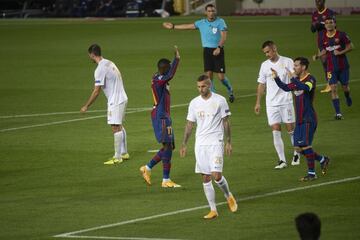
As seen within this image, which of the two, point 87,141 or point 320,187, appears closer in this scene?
point 320,187

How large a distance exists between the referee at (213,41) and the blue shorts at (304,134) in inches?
386

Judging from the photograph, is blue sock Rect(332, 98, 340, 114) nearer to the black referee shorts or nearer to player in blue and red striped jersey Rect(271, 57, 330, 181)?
the black referee shorts

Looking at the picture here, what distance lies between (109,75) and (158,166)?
218 cm

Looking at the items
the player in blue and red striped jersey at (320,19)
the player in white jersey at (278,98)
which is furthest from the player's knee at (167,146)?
the player in blue and red striped jersey at (320,19)

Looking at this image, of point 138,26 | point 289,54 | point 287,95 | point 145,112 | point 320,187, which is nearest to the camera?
point 320,187

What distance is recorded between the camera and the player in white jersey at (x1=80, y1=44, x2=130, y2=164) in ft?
67.4

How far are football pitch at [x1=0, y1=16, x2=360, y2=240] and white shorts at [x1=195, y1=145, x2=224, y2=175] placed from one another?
0.83 m

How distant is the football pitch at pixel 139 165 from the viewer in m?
15.4

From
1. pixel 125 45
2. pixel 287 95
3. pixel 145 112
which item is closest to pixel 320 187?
pixel 287 95

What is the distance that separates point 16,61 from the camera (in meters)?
40.8

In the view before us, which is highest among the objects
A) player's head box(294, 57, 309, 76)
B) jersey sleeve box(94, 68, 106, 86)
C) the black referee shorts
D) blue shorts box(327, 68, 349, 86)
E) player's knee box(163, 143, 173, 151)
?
player's head box(294, 57, 309, 76)

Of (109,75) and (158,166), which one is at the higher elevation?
(109,75)

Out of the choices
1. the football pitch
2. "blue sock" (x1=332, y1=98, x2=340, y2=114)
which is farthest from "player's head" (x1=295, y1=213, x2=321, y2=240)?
"blue sock" (x1=332, y1=98, x2=340, y2=114)

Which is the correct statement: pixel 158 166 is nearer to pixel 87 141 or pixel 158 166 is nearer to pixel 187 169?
pixel 187 169
